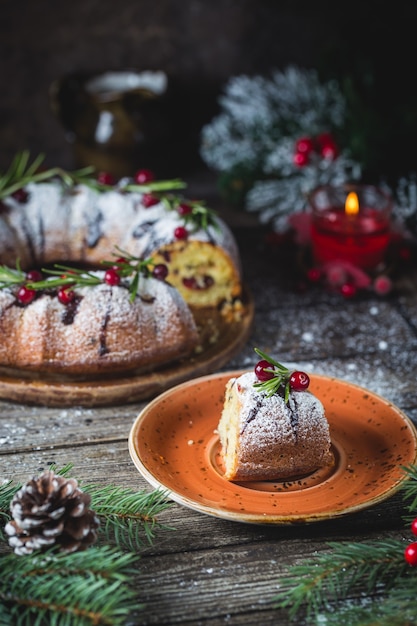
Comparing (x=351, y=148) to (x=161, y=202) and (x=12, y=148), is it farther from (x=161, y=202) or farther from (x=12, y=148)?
(x=12, y=148)

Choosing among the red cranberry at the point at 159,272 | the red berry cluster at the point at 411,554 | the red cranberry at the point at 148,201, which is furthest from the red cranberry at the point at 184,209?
the red berry cluster at the point at 411,554

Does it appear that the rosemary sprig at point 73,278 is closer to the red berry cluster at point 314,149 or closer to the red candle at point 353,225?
the red candle at point 353,225

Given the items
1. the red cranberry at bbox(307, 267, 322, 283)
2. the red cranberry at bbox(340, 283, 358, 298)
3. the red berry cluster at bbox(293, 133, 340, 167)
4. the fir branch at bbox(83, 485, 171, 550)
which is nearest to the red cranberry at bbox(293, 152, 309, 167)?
the red berry cluster at bbox(293, 133, 340, 167)

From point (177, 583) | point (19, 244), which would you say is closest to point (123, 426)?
point (177, 583)

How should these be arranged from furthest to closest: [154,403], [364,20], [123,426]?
[364,20] → [123,426] → [154,403]

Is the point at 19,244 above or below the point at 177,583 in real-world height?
above

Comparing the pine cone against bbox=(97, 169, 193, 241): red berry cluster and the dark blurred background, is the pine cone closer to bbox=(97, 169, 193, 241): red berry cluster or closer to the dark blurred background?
bbox=(97, 169, 193, 241): red berry cluster

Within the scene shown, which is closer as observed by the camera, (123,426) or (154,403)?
(154,403)

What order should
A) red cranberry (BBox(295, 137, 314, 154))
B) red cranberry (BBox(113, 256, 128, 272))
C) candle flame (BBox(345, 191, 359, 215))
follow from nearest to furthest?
1. red cranberry (BBox(113, 256, 128, 272))
2. candle flame (BBox(345, 191, 359, 215))
3. red cranberry (BBox(295, 137, 314, 154))
